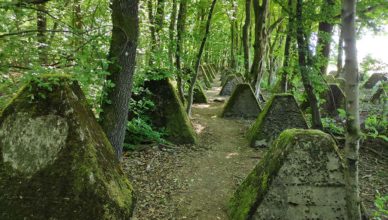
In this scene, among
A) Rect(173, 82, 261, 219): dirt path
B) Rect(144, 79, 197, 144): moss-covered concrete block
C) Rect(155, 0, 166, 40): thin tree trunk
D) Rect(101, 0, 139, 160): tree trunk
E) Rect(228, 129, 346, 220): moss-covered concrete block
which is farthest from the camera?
Rect(144, 79, 197, 144): moss-covered concrete block

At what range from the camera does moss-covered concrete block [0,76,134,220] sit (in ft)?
11.2

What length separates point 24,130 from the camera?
11.5 feet

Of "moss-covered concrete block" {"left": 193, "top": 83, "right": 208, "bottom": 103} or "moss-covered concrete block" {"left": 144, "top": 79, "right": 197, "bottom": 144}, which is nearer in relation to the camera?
"moss-covered concrete block" {"left": 144, "top": 79, "right": 197, "bottom": 144}

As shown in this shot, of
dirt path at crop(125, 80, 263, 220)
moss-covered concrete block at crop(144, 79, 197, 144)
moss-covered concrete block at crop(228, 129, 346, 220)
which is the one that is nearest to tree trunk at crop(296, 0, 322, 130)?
dirt path at crop(125, 80, 263, 220)

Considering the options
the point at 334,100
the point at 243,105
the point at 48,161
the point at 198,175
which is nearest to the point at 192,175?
the point at 198,175

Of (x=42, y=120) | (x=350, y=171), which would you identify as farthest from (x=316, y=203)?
(x=42, y=120)

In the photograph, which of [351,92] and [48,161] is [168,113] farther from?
[351,92]

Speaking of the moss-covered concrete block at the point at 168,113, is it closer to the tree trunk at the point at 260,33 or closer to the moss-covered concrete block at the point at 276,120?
the moss-covered concrete block at the point at 276,120

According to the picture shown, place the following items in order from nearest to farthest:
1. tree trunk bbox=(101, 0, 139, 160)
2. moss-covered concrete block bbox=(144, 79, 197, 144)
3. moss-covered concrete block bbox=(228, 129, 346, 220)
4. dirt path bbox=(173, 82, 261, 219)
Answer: moss-covered concrete block bbox=(228, 129, 346, 220), tree trunk bbox=(101, 0, 139, 160), dirt path bbox=(173, 82, 261, 219), moss-covered concrete block bbox=(144, 79, 197, 144)

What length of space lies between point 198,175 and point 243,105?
18.8 feet

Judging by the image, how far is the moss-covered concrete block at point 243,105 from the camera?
1156 centimetres

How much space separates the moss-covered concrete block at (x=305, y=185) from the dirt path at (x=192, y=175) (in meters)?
1.05

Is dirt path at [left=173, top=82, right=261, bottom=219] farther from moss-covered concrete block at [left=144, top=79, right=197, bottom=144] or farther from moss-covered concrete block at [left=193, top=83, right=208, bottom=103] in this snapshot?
moss-covered concrete block at [left=193, top=83, right=208, bottom=103]

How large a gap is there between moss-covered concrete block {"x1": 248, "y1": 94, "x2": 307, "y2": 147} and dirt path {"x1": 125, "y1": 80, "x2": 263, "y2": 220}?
0.43 metres
